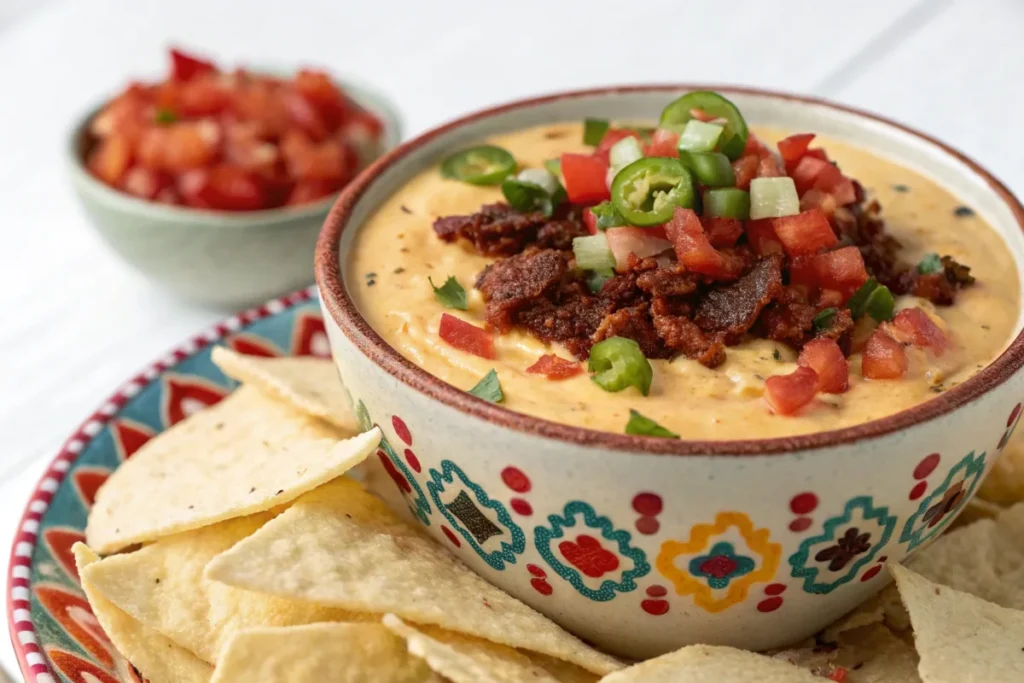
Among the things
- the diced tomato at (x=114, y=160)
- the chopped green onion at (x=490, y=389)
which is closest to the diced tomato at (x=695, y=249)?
the chopped green onion at (x=490, y=389)

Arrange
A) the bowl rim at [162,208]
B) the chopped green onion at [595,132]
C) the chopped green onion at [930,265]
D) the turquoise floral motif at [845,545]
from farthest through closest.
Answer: the bowl rim at [162,208], the chopped green onion at [595,132], the chopped green onion at [930,265], the turquoise floral motif at [845,545]

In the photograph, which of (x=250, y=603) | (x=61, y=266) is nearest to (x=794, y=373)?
(x=250, y=603)

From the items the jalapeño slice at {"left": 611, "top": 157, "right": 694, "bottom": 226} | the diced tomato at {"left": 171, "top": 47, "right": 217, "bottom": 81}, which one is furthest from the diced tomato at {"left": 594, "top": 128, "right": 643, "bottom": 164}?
the diced tomato at {"left": 171, "top": 47, "right": 217, "bottom": 81}

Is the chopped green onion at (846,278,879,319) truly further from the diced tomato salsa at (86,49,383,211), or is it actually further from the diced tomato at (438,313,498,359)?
the diced tomato salsa at (86,49,383,211)

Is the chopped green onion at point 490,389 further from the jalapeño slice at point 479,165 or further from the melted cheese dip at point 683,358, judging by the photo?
the jalapeño slice at point 479,165

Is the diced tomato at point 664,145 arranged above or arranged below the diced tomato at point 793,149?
below

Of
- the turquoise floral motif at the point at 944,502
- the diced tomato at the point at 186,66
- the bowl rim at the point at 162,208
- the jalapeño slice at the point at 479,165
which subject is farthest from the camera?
the diced tomato at the point at 186,66

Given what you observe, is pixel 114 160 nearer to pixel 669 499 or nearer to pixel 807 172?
pixel 807 172
